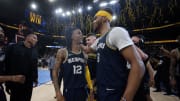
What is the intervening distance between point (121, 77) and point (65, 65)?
1238 millimetres

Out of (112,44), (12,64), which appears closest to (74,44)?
(12,64)

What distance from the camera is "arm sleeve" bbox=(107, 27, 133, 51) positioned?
5.30 feet

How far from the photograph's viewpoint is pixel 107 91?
173 centimetres

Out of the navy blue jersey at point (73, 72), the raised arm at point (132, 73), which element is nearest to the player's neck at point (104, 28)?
the raised arm at point (132, 73)

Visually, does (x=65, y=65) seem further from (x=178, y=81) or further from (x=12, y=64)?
(x=178, y=81)

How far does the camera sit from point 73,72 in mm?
2748

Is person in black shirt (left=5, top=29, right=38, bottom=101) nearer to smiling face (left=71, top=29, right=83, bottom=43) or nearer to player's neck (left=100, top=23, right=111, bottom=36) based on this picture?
smiling face (left=71, top=29, right=83, bottom=43)

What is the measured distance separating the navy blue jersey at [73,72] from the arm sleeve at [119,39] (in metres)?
1.17

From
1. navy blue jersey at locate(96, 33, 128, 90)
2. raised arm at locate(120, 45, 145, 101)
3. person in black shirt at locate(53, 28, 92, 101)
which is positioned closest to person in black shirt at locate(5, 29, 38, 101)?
person in black shirt at locate(53, 28, 92, 101)

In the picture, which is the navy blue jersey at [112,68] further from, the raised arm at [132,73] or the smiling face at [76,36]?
the smiling face at [76,36]

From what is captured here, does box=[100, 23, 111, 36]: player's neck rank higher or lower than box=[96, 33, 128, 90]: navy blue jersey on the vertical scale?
higher

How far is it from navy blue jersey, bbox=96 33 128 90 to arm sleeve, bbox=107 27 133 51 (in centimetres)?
7

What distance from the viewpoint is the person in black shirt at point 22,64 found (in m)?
3.14

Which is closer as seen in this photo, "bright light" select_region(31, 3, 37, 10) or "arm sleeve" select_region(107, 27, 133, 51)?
"arm sleeve" select_region(107, 27, 133, 51)
